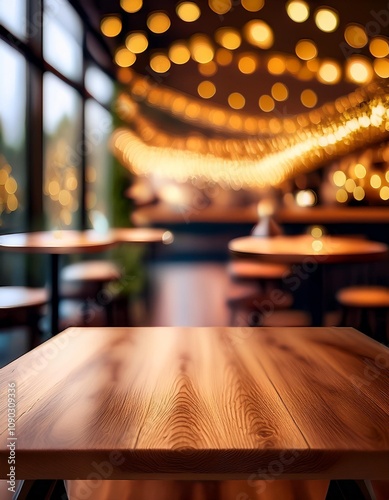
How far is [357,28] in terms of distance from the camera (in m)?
4.60

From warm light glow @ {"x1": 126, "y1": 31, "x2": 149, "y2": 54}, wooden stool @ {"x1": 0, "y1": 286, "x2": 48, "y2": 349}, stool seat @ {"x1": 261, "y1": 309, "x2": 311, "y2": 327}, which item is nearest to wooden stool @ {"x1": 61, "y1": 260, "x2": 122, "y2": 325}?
wooden stool @ {"x1": 0, "y1": 286, "x2": 48, "y2": 349}

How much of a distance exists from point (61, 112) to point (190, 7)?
181cm

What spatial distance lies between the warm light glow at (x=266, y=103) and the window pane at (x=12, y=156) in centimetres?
455

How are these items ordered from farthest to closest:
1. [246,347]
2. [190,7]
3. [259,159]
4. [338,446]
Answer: [259,159], [190,7], [246,347], [338,446]

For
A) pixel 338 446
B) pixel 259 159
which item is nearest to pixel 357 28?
pixel 259 159

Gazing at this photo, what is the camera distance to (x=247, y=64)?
24.4 ft

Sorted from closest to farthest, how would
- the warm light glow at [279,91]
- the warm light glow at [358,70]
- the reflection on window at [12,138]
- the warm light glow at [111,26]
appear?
the reflection on window at [12,138] → the warm light glow at [111,26] → the warm light glow at [358,70] → the warm light glow at [279,91]

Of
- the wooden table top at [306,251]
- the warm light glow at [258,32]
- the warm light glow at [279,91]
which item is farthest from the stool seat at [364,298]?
the warm light glow at [279,91]

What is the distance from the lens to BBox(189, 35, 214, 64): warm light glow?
17.1ft

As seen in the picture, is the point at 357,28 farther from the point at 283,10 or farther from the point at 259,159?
the point at 259,159

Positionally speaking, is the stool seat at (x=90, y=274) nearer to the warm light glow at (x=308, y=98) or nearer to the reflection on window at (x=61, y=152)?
the reflection on window at (x=61, y=152)

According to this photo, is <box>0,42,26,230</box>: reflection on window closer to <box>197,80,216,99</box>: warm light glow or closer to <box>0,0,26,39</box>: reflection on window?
<box>0,0,26,39</box>: reflection on window

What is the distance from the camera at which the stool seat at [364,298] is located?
308cm

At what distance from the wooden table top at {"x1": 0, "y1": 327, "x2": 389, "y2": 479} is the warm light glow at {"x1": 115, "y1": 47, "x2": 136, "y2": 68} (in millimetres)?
6273
